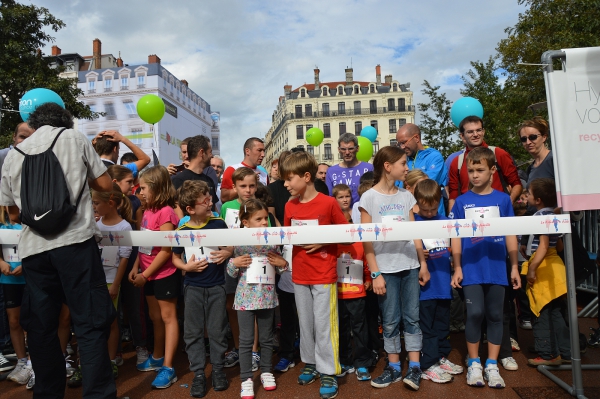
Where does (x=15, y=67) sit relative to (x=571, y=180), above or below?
above

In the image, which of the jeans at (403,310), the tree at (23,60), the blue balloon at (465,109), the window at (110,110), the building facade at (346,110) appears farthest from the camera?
the building facade at (346,110)

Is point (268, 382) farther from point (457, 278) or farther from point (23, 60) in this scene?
point (23, 60)

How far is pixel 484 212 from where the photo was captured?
3.82 meters

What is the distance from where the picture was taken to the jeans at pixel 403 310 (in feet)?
12.6

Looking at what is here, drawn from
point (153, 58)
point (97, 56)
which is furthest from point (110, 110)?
point (97, 56)

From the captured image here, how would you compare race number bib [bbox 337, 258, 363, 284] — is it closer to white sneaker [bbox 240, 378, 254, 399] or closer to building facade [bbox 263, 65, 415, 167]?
white sneaker [bbox 240, 378, 254, 399]

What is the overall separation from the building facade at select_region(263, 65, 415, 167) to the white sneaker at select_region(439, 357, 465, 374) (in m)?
78.3

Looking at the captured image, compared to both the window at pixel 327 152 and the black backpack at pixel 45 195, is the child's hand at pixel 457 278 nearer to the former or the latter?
the black backpack at pixel 45 195

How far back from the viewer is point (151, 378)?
4.13 metres

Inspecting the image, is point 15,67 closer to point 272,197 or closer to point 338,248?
point 272,197

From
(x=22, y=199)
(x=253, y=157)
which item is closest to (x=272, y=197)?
(x=253, y=157)

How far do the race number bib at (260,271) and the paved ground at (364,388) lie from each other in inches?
35.0

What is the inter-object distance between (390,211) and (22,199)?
8.76 ft

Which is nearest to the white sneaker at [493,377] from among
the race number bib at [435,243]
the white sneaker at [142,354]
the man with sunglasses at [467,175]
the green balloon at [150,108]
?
the race number bib at [435,243]
